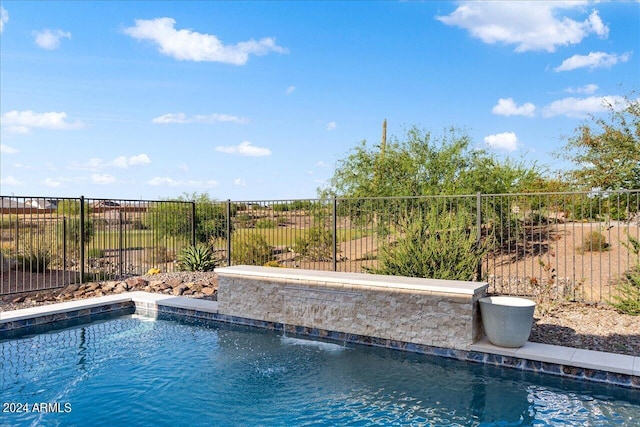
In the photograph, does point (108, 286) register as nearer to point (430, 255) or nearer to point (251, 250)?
point (251, 250)

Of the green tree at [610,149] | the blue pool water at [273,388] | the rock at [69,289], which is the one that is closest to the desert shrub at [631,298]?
the blue pool water at [273,388]

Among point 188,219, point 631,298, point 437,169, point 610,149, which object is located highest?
point 610,149

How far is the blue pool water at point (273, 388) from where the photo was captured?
4.23 metres

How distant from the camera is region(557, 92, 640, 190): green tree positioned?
12.8 m

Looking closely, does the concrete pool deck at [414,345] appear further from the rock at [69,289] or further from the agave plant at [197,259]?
the agave plant at [197,259]

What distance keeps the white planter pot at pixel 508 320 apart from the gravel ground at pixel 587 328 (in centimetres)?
74

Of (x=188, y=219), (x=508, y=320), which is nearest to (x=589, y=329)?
(x=508, y=320)

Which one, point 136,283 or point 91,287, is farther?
point 136,283

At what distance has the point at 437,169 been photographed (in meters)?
14.0

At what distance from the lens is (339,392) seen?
482 cm

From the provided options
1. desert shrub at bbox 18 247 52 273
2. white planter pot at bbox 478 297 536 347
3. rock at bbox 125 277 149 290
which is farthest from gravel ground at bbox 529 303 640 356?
desert shrub at bbox 18 247 52 273

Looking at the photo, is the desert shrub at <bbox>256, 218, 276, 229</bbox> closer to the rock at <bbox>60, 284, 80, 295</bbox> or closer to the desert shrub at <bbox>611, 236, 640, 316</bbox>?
the rock at <bbox>60, 284, 80, 295</bbox>

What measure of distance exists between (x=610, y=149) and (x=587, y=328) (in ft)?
28.8

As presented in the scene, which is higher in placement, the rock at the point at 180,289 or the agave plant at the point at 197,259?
the agave plant at the point at 197,259
